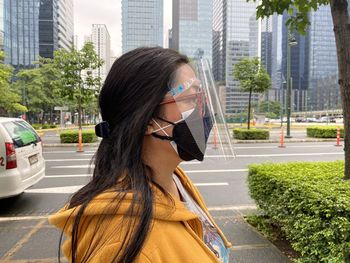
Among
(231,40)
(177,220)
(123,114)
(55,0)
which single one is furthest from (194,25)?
(55,0)

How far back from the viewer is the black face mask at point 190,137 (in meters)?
1.18

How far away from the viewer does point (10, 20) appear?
3140 inches

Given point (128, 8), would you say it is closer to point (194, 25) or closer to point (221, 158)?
point (194, 25)

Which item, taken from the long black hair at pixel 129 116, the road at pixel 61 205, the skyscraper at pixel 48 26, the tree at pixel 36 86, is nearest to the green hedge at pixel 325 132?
the road at pixel 61 205

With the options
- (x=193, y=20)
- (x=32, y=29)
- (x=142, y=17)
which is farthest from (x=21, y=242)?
(x=32, y=29)

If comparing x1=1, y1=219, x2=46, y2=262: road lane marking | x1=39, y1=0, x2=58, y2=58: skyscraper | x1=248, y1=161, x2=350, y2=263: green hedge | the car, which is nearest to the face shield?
x1=248, y1=161, x2=350, y2=263: green hedge

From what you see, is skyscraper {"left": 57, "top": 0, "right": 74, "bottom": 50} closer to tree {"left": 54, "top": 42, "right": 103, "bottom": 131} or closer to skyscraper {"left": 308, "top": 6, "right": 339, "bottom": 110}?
skyscraper {"left": 308, "top": 6, "right": 339, "bottom": 110}

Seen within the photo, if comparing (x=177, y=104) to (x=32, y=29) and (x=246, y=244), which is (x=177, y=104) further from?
(x=32, y=29)

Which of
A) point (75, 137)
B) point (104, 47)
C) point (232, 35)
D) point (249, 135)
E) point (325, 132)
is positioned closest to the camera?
point (232, 35)

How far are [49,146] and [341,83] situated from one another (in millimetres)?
15087

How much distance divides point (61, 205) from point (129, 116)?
516 centimetres

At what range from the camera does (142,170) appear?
1.08 metres

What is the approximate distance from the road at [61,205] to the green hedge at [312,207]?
1.45 feet

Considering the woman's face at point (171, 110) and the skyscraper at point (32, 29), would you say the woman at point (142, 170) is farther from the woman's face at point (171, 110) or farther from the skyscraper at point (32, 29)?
the skyscraper at point (32, 29)
